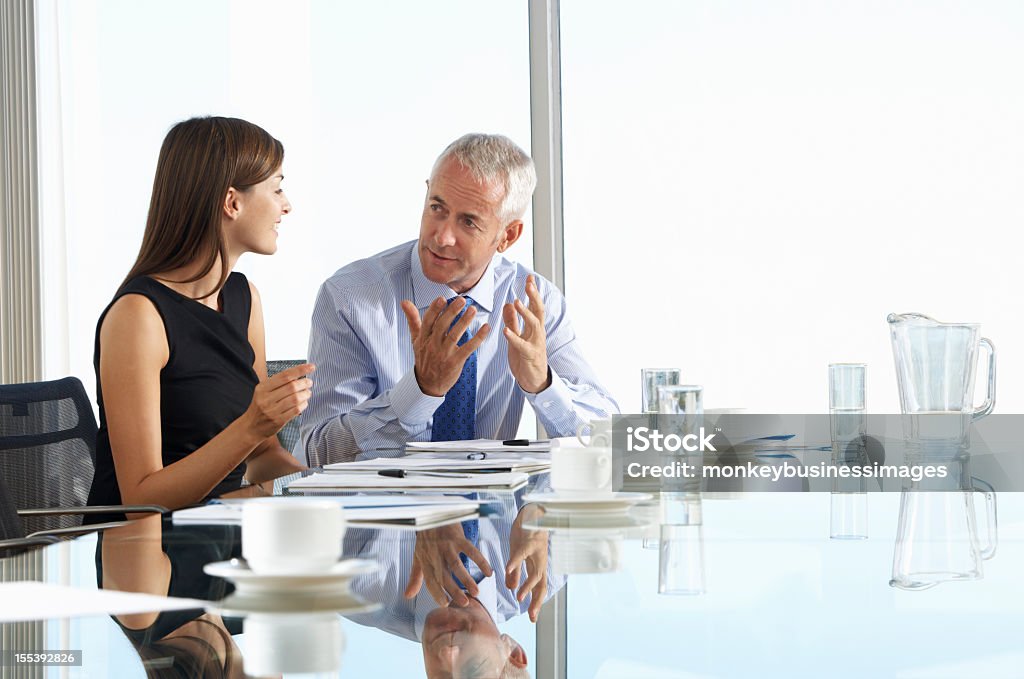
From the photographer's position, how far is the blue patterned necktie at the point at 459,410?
2.55 m

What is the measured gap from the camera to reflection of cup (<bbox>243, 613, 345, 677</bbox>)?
23.6 inches

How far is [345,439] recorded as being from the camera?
2367 millimetres

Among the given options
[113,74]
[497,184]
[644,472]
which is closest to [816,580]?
[644,472]

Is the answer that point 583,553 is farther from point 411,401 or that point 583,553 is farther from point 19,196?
point 19,196

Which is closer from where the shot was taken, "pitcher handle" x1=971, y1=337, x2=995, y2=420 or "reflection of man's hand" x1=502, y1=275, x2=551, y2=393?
"pitcher handle" x1=971, y1=337, x2=995, y2=420

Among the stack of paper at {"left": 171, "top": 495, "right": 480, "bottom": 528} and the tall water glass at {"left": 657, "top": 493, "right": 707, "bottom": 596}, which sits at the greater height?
the stack of paper at {"left": 171, "top": 495, "right": 480, "bottom": 528}

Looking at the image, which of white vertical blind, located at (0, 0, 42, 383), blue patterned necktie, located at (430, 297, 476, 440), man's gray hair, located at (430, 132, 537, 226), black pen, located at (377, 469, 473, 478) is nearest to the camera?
black pen, located at (377, 469, 473, 478)

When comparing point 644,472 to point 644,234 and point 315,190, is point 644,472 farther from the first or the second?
point 315,190

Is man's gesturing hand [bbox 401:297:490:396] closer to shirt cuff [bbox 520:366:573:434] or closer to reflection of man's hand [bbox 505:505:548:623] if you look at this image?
shirt cuff [bbox 520:366:573:434]

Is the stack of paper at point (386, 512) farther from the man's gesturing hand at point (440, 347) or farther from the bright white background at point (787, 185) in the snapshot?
the bright white background at point (787, 185)

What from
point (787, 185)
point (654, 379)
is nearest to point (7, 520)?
point (654, 379)

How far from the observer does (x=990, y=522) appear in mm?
1285

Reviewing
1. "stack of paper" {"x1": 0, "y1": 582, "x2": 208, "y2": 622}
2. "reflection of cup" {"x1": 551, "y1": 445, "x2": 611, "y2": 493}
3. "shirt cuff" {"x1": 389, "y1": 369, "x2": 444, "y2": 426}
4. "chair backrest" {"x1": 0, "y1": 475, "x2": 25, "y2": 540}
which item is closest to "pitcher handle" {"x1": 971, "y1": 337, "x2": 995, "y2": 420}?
"reflection of cup" {"x1": 551, "y1": 445, "x2": 611, "y2": 493}

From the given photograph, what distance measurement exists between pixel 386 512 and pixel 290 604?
1.58 feet
